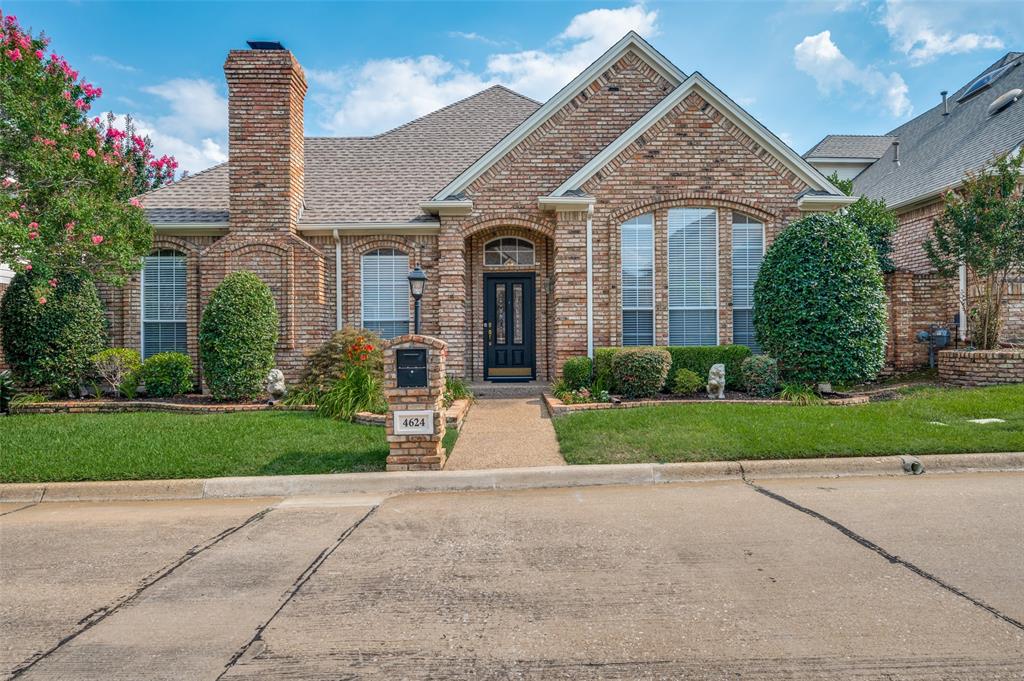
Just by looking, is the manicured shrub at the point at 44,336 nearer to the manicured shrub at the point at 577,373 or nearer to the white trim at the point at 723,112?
the manicured shrub at the point at 577,373

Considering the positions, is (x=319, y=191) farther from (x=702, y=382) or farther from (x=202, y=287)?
(x=702, y=382)

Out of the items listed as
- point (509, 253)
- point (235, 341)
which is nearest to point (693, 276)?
point (509, 253)

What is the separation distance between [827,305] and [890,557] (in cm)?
709

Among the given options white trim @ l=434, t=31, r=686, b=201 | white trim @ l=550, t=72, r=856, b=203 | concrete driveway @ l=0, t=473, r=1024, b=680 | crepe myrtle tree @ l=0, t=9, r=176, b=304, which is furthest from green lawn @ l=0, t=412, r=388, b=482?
white trim @ l=550, t=72, r=856, b=203

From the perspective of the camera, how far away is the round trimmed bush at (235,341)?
1048 centimetres

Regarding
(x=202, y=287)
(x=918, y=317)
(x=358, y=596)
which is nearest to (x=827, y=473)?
(x=358, y=596)

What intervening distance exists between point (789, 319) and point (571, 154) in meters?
5.68

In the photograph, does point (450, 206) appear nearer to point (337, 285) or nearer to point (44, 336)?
point (337, 285)

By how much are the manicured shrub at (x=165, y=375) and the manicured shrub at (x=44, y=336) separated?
4.00ft

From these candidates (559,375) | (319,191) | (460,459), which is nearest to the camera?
(460,459)

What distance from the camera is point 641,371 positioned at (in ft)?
33.2

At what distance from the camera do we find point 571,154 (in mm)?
12977

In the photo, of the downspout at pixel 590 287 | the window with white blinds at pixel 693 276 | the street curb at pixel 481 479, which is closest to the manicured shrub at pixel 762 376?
the window with white blinds at pixel 693 276

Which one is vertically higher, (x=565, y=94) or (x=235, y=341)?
(x=565, y=94)
